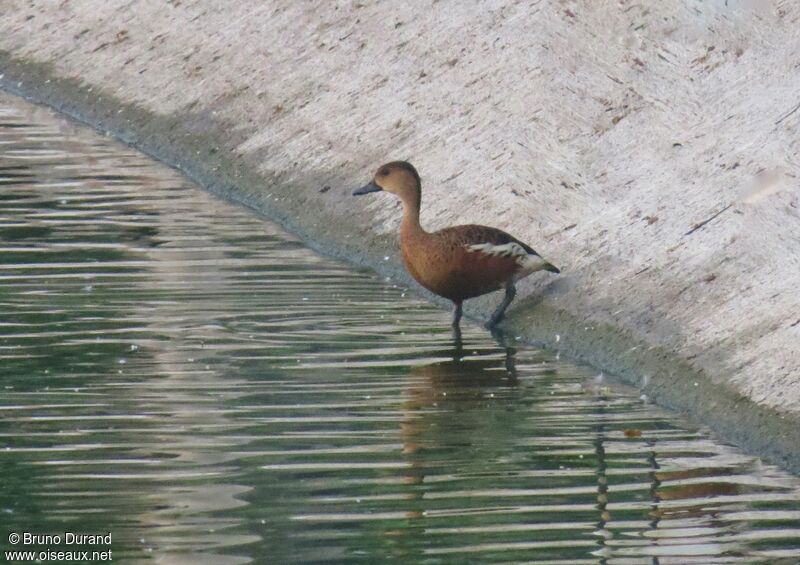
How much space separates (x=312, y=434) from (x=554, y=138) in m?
7.03

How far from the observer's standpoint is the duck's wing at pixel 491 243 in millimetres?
14562

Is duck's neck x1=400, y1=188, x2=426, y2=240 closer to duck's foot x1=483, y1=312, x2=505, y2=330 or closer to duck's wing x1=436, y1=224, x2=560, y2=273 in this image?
duck's wing x1=436, y1=224, x2=560, y2=273

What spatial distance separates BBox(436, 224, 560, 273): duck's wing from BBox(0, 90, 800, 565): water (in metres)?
0.57

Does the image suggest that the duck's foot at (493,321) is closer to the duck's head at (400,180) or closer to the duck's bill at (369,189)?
the duck's head at (400,180)

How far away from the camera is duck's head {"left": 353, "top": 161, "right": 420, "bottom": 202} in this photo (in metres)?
15.4

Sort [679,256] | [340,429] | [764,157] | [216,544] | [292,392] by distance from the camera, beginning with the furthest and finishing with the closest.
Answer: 1. [764,157]
2. [679,256]
3. [292,392]
4. [340,429]
5. [216,544]

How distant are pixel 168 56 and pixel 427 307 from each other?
1055 centimetres

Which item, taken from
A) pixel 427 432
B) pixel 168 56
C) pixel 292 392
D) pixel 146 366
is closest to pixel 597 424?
pixel 427 432

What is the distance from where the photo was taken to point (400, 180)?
15453 mm

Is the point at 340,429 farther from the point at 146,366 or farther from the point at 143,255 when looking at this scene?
the point at 143,255

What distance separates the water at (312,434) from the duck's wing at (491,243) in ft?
1.88

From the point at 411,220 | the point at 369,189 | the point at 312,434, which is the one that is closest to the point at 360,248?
the point at 369,189

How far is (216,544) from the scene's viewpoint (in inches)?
381

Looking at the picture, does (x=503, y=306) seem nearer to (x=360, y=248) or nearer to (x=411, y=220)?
(x=411, y=220)
